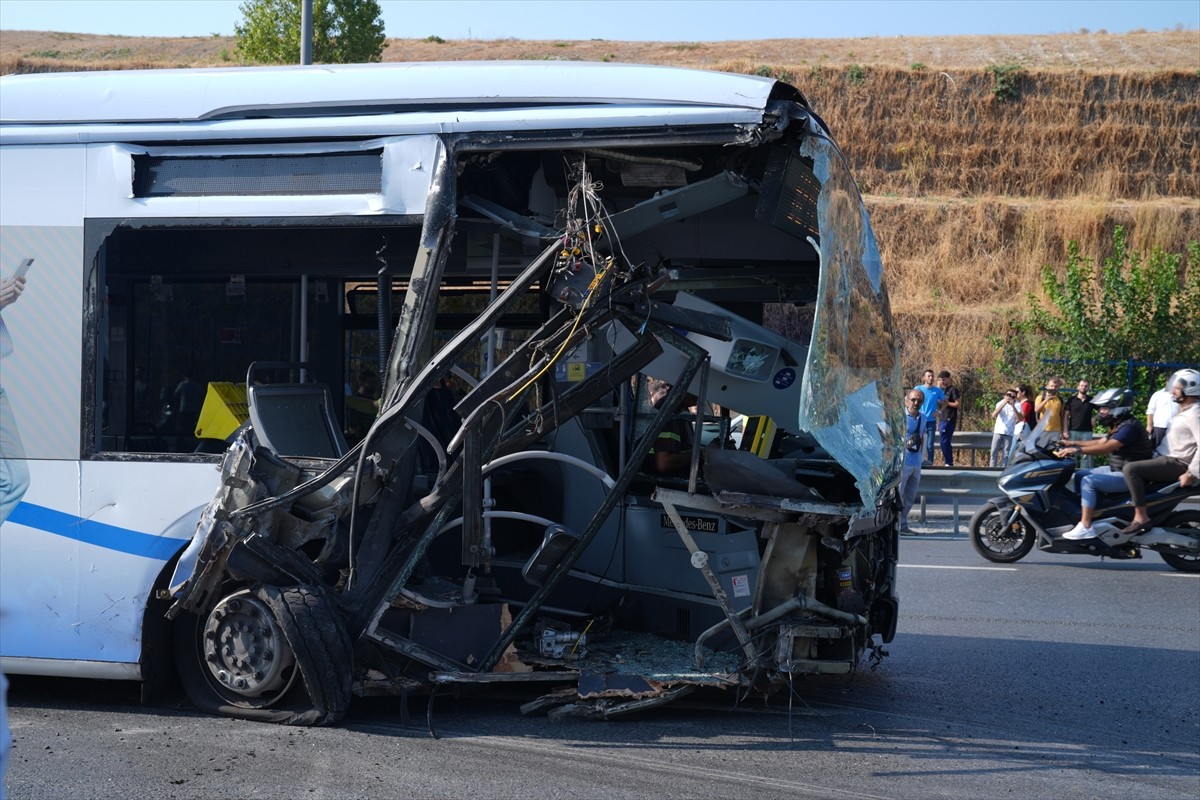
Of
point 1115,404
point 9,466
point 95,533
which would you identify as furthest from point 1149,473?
point 9,466

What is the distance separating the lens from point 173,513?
18.9ft

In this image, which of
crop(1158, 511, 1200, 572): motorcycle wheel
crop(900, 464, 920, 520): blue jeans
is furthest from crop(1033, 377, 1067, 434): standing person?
crop(900, 464, 920, 520): blue jeans

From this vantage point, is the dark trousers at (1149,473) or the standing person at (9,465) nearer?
the standing person at (9,465)

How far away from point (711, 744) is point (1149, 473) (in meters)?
7.41

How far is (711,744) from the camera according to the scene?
5672 mm

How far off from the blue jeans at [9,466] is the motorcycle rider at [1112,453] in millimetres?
10488

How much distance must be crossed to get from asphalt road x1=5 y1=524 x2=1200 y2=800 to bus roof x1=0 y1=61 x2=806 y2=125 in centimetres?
293

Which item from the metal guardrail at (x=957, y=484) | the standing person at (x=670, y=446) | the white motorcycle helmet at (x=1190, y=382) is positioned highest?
the white motorcycle helmet at (x=1190, y=382)

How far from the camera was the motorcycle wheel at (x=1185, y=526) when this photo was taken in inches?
451

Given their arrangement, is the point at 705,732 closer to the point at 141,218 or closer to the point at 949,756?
the point at 949,756

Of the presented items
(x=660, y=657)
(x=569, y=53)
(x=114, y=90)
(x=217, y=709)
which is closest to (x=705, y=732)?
(x=660, y=657)

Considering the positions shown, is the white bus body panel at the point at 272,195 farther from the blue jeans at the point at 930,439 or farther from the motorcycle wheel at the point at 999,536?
the blue jeans at the point at 930,439

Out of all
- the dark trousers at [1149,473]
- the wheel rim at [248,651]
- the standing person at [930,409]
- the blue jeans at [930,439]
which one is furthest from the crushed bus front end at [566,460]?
the blue jeans at [930,439]

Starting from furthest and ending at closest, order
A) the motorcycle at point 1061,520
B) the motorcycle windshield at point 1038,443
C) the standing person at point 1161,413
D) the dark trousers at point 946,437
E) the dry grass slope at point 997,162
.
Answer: the dry grass slope at point 997,162, the dark trousers at point 946,437, the standing person at point 1161,413, the motorcycle windshield at point 1038,443, the motorcycle at point 1061,520
